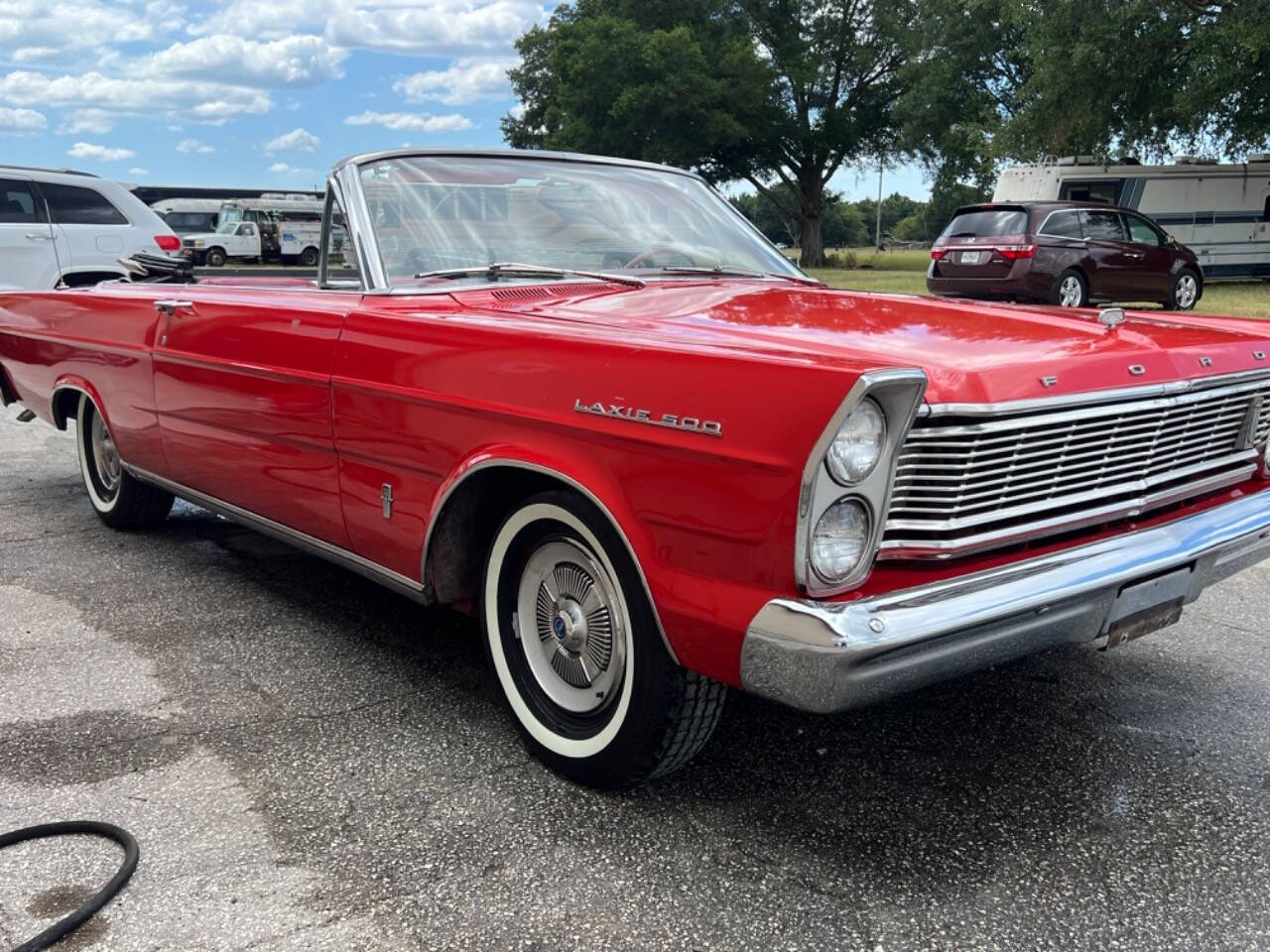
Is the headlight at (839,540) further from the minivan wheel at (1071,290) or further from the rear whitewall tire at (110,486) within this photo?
the minivan wheel at (1071,290)

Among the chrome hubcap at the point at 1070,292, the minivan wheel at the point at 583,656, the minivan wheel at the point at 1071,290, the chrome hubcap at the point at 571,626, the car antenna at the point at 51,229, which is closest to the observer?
the minivan wheel at the point at 583,656

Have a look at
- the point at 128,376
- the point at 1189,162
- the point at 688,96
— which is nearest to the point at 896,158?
the point at 688,96

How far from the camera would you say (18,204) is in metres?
11.1

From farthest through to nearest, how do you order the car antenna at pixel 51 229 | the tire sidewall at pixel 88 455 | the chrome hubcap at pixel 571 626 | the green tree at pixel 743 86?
the green tree at pixel 743 86 → the car antenna at pixel 51 229 → the tire sidewall at pixel 88 455 → the chrome hubcap at pixel 571 626

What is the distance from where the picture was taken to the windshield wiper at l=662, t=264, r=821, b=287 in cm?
371

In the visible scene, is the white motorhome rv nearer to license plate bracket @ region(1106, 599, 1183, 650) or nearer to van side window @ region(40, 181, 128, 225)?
van side window @ region(40, 181, 128, 225)

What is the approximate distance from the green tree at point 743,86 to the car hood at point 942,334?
36152mm

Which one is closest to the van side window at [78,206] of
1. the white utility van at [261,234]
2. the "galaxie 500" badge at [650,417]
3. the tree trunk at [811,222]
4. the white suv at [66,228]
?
the white suv at [66,228]

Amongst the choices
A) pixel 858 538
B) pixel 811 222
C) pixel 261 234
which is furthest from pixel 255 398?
pixel 811 222

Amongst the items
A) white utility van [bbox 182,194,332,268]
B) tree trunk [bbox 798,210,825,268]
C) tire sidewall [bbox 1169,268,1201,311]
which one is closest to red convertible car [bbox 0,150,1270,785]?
tire sidewall [bbox 1169,268,1201,311]

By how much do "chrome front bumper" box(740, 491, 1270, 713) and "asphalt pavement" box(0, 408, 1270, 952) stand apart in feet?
1.53

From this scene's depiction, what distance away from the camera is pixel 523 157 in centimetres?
386

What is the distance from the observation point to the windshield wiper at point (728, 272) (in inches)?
146

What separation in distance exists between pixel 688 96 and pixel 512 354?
37290mm
